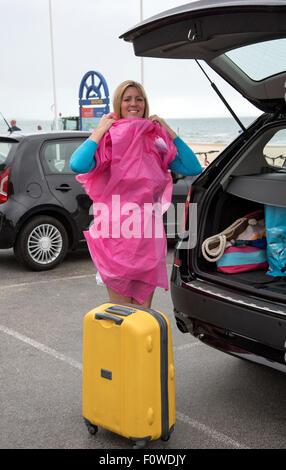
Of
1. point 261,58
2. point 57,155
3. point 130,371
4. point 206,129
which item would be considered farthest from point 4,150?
point 206,129

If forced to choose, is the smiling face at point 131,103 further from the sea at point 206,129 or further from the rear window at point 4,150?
the sea at point 206,129

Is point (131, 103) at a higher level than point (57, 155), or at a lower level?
higher

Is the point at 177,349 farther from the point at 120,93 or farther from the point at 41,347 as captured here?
the point at 120,93

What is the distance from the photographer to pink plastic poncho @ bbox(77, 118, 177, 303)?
3.19 m

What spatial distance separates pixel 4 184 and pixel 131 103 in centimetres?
362

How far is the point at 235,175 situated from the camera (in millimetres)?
3725

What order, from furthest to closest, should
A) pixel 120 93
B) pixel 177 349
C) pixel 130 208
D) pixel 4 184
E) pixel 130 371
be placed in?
pixel 4 184 < pixel 177 349 < pixel 120 93 < pixel 130 208 < pixel 130 371

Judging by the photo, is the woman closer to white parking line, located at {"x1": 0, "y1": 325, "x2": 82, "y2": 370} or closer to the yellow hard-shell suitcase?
the yellow hard-shell suitcase

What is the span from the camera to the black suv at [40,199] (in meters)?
6.62

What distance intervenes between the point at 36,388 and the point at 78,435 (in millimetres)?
672

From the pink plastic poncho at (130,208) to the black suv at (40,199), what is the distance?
3487 mm

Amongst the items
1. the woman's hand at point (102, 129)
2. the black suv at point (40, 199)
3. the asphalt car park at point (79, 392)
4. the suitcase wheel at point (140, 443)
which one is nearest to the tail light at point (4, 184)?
the black suv at point (40, 199)

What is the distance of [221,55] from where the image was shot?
11.0 ft
